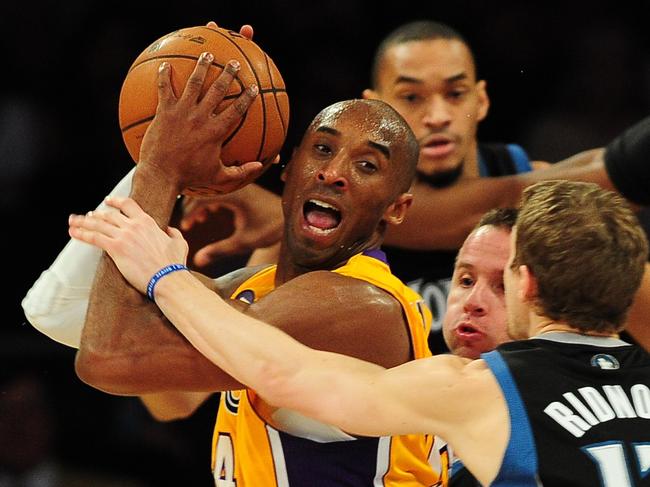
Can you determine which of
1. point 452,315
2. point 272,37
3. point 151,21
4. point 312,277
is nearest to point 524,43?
point 272,37

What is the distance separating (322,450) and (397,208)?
0.73m

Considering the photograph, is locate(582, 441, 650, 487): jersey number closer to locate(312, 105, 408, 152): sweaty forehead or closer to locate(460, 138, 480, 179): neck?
locate(312, 105, 408, 152): sweaty forehead

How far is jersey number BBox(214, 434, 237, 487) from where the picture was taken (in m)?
3.17

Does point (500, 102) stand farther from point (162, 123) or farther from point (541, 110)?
point (162, 123)

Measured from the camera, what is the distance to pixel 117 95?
24.1 feet

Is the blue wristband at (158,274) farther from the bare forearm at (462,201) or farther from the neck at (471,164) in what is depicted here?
the neck at (471,164)

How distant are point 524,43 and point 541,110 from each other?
1.78ft

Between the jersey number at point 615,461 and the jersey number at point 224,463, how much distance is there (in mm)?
1140

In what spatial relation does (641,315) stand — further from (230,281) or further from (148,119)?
A: (148,119)

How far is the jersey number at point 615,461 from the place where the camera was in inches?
93.5

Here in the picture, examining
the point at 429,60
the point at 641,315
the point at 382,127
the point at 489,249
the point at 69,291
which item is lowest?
the point at 641,315

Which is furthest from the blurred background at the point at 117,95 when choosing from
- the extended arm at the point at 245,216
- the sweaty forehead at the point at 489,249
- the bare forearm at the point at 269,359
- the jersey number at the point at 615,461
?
the jersey number at the point at 615,461

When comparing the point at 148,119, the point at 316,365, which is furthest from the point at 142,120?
the point at 316,365

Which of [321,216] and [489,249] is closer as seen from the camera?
[321,216]
